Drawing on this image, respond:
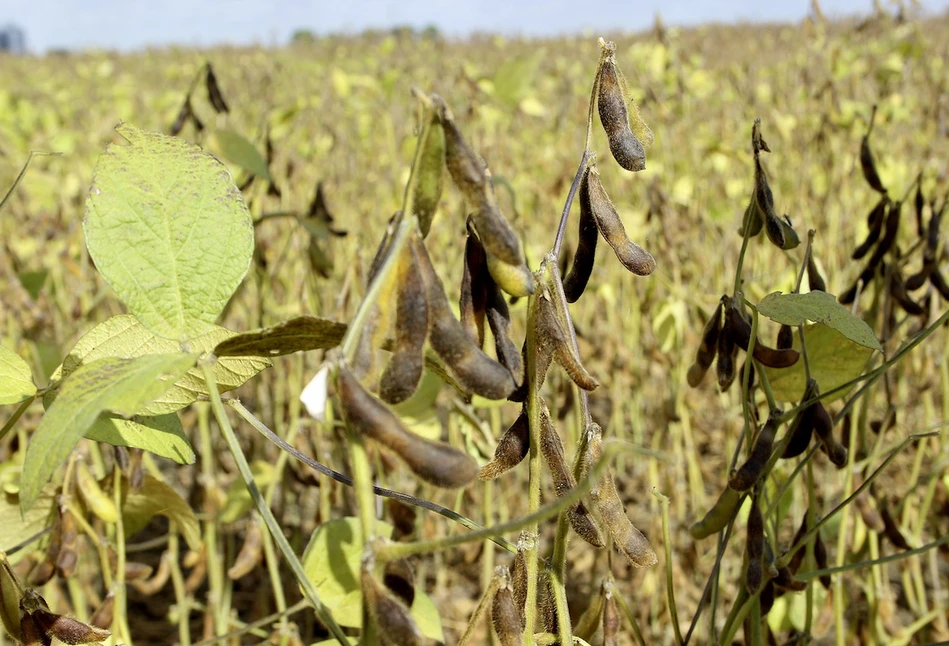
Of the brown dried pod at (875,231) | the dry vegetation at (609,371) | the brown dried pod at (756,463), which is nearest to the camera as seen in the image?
the brown dried pod at (756,463)

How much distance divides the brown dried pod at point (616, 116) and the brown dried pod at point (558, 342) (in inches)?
6.3

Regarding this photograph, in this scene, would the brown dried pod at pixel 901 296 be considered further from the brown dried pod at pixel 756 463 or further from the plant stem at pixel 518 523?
the plant stem at pixel 518 523

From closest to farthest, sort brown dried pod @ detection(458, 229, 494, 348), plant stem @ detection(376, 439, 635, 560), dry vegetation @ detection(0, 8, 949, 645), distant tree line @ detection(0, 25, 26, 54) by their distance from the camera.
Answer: plant stem @ detection(376, 439, 635, 560) → brown dried pod @ detection(458, 229, 494, 348) → dry vegetation @ detection(0, 8, 949, 645) → distant tree line @ detection(0, 25, 26, 54)

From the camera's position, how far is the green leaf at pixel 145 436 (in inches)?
23.7

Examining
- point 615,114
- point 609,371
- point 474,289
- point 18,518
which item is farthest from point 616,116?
point 609,371

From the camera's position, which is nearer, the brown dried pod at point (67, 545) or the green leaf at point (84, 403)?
the green leaf at point (84, 403)

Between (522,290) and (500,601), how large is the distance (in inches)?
7.8

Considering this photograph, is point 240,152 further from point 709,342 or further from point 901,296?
point 901,296

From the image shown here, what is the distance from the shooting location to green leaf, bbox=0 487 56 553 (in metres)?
0.95

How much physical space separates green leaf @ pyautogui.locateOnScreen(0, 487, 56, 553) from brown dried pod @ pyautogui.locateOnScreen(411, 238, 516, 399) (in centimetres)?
66

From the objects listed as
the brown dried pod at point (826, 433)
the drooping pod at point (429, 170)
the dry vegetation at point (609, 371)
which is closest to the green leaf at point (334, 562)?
the dry vegetation at point (609, 371)

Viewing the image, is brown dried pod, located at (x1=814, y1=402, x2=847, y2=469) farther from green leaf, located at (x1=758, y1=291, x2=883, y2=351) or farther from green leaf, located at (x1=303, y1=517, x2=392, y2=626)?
green leaf, located at (x1=303, y1=517, x2=392, y2=626)

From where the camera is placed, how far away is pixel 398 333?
45 centimetres

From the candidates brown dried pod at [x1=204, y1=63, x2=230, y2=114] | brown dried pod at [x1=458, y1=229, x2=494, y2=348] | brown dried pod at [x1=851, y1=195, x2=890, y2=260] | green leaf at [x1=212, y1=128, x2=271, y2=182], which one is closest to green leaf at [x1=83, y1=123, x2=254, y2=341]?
brown dried pod at [x1=458, y1=229, x2=494, y2=348]
